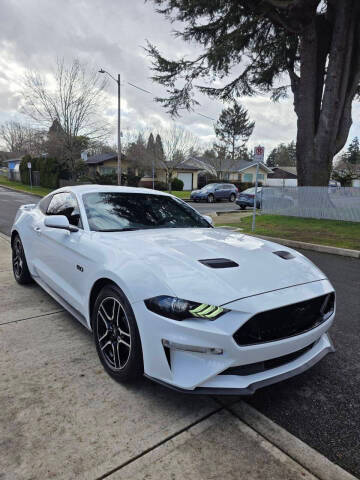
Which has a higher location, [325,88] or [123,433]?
[325,88]

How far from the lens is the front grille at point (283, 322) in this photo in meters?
2.01

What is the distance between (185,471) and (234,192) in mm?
25804

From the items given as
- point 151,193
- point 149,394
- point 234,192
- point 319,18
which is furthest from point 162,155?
point 149,394

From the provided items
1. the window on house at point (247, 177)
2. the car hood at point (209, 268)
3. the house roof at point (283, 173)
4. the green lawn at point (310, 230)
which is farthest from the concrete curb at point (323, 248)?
the house roof at point (283, 173)

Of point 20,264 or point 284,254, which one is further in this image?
point 20,264

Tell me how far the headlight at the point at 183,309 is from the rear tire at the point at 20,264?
3.28 meters

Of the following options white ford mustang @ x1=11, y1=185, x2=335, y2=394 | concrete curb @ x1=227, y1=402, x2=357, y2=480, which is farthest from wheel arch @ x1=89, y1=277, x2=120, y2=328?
concrete curb @ x1=227, y1=402, x2=357, y2=480

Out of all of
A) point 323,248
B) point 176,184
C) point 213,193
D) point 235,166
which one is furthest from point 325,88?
point 235,166

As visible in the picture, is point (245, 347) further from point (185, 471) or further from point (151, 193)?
point (151, 193)

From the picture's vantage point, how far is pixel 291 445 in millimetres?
1937

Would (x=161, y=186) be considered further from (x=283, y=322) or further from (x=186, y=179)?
(x=283, y=322)

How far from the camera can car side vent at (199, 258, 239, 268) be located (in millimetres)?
2341

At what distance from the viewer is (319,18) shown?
1391cm

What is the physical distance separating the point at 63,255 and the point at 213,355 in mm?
2035
